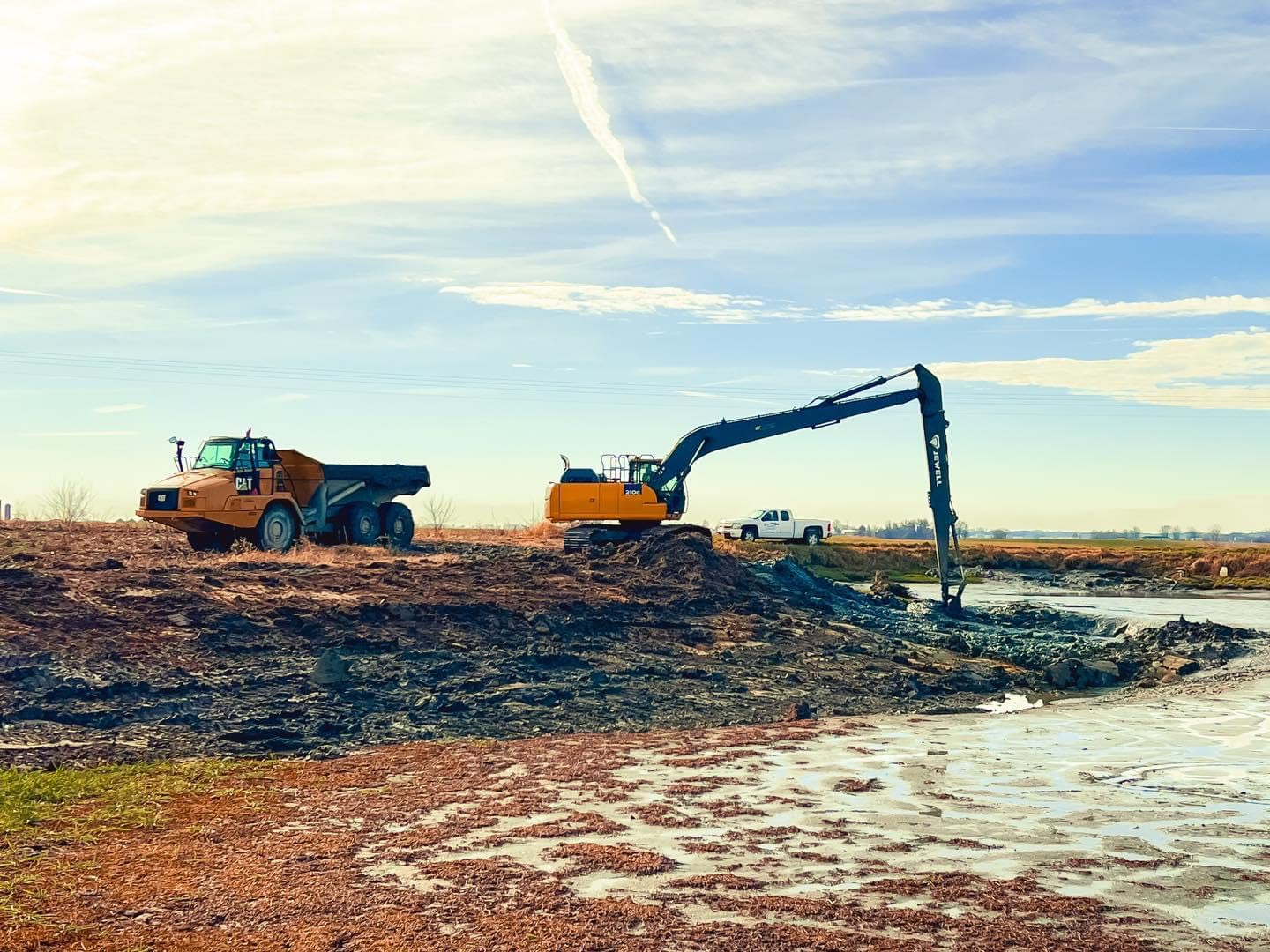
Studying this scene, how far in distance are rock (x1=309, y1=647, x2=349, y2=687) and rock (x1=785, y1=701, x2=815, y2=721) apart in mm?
6430

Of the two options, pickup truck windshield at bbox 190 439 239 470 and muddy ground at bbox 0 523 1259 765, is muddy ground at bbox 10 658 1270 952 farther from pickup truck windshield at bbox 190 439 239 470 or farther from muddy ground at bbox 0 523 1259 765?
pickup truck windshield at bbox 190 439 239 470

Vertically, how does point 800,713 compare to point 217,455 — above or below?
below

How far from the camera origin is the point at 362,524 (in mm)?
36812

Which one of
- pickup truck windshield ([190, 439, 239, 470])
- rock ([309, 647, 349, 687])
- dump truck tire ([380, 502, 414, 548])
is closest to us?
rock ([309, 647, 349, 687])

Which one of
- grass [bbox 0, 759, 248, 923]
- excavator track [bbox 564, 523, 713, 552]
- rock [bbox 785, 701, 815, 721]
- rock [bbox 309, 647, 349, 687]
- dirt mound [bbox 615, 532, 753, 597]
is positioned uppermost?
excavator track [bbox 564, 523, 713, 552]

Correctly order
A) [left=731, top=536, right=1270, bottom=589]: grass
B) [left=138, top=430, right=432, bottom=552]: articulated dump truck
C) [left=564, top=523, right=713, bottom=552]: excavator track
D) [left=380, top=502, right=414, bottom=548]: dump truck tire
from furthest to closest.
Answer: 1. [left=731, top=536, right=1270, bottom=589]: grass
2. [left=380, top=502, right=414, bottom=548]: dump truck tire
3. [left=564, top=523, right=713, bottom=552]: excavator track
4. [left=138, top=430, right=432, bottom=552]: articulated dump truck

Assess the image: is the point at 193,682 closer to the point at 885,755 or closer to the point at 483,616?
the point at 483,616

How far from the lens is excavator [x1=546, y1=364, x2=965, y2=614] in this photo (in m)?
34.9

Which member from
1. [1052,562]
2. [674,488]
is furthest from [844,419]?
[1052,562]

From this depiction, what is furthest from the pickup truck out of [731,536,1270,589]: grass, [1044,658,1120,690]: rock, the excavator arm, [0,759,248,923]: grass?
[0,759,248,923]: grass

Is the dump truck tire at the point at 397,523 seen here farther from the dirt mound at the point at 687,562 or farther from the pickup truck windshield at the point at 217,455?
the dirt mound at the point at 687,562

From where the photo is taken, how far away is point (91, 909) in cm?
880

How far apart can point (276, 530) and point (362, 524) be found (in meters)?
3.87

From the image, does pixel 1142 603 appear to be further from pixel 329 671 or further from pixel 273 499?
pixel 329 671
